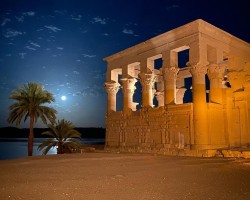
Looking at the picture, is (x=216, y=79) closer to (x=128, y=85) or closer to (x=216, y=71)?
(x=216, y=71)

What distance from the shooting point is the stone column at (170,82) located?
2159cm

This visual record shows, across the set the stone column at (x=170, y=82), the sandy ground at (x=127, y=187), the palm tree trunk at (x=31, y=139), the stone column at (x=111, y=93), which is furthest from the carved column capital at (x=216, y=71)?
the palm tree trunk at (x=31, y=139)

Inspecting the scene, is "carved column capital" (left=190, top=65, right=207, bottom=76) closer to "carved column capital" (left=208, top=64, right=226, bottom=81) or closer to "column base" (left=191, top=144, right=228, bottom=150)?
"carved column capital" (left=208, top=64, right=226, bottom=81)

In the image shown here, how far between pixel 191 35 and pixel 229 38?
13.5ft

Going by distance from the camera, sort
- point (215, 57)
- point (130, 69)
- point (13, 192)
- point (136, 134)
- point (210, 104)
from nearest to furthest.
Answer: point (13, 192), point (210, 104), point (215, 57), point (136, 134), point (130, 69)

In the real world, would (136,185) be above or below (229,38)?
below

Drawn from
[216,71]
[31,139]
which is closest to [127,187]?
[216,71]

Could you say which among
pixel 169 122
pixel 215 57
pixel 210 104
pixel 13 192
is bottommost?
pixel 13 192

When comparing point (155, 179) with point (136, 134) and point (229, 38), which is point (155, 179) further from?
point (229, 38)

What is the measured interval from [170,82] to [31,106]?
486 inches

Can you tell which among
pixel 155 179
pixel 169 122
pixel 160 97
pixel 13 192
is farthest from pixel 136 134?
pixel 13 192

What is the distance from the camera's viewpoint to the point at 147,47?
2416 centimetres

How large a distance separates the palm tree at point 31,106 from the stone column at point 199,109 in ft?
42.8

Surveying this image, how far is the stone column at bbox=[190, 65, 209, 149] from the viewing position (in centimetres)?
1880
